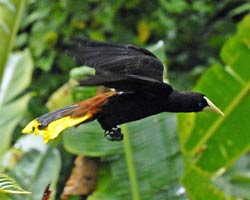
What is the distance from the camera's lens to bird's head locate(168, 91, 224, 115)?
35.4 inches

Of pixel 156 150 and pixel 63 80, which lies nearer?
pixel 156 150

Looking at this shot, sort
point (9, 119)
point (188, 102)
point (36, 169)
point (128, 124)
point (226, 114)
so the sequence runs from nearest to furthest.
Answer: point (188, 102), point (128, 124), point (36, 169), point (226, 114), point (9, 119)

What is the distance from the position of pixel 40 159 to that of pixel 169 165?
1.59ft

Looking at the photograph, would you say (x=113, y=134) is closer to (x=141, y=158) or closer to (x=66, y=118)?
(x=66, y=118)

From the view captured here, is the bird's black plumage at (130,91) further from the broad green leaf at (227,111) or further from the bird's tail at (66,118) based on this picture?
the broad green leaf at (227,111)

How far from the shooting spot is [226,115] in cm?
243

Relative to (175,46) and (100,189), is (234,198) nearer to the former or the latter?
(100,189)

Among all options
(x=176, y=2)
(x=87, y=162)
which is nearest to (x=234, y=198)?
(x=87, y=162)

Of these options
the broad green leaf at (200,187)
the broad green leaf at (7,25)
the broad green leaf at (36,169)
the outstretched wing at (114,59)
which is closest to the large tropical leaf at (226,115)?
the broad green leaf at (200,187)

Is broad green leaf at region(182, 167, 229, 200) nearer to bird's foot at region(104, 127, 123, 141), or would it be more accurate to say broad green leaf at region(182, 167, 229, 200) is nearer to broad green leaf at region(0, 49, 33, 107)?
broad green leaf at region(0, 49, 33, 107)

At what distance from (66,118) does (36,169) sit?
4.66 ft

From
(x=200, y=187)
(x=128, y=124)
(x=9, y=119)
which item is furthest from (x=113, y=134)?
(x=9, y=119)

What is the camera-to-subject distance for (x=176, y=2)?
10.4 feet

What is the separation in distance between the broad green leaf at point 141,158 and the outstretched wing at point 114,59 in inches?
43.9
